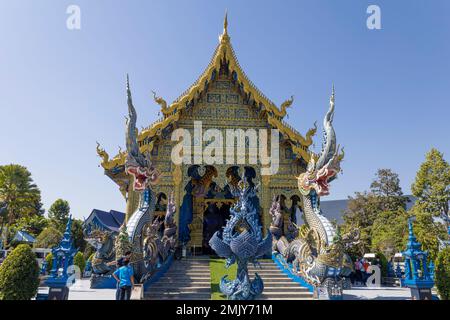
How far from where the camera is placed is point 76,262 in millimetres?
12695

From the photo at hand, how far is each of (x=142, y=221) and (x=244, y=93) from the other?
6.43 meters

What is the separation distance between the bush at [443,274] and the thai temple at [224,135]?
17.7 feet

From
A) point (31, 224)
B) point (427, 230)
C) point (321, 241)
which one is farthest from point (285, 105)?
point (31, 224)

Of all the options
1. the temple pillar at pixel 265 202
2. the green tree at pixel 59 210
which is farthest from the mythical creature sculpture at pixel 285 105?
the green tree at pixel 59 210

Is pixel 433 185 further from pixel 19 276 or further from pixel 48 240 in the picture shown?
pixel 48 240

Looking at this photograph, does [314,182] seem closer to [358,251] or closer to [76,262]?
[358,251]

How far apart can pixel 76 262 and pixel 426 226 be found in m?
17.0

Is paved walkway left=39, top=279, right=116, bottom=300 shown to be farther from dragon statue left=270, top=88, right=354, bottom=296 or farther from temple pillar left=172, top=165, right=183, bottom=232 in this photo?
dragon statue left=270, top=88, right=354, bottom=296

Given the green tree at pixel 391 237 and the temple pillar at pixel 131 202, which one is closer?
the temple pillar at pixel 131 202

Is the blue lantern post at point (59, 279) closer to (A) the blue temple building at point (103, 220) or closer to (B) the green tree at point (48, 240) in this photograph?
(A) the blue temple building at point (103, 220)

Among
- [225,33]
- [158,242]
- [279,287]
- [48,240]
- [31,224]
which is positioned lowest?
[48,240]

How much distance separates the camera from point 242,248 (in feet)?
21.7

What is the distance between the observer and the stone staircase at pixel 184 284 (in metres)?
7.45
